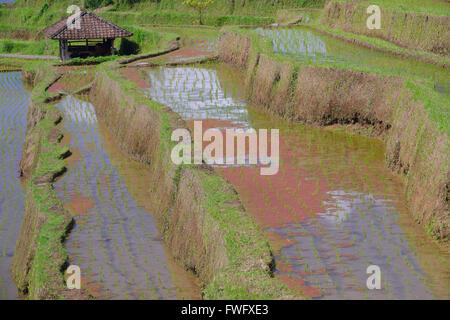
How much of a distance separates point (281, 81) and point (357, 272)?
793 centimetres

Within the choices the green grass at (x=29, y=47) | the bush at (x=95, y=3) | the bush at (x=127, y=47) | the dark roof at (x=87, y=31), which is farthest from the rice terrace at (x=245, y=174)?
the bush at (x=95, y=3)

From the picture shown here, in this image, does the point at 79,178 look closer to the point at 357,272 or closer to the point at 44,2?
the point at 357,272

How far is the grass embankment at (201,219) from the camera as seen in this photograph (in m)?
5.61

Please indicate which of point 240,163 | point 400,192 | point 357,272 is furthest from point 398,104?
point 357,272

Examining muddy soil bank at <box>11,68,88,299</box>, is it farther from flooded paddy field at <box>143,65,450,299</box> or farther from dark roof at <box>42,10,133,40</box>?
dark roof at <box>42,10,133,40</box>

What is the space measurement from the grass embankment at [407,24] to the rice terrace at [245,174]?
0.06 metres

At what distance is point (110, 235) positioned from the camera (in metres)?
8.68

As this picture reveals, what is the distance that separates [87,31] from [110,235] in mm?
18556

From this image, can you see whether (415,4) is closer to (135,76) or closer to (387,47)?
(387,47)

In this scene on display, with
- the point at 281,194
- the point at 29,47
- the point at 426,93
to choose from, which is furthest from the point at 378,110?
the point at 29,47

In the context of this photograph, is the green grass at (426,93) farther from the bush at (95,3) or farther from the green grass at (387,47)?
the bush at (95,3)

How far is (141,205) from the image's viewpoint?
32.9ft

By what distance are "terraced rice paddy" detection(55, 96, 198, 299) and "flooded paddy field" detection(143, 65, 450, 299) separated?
1.47 metres

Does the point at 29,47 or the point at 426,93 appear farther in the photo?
the point at 29,47
